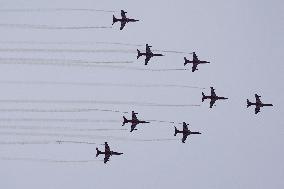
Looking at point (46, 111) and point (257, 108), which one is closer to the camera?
point (46, 111)

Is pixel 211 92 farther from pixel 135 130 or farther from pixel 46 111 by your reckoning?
pixel 46 111

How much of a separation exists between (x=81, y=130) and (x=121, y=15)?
1680 cm

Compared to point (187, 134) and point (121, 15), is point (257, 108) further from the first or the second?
point (121, 15)

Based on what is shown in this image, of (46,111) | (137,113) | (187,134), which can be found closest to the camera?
(46,111)

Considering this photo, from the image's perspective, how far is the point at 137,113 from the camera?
204 ft

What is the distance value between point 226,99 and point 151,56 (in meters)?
11.8

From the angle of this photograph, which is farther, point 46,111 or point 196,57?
point 196,57

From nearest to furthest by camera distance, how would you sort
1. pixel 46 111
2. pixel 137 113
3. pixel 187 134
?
pixel 46 111 < pixel 137 113 < pixel 187 134

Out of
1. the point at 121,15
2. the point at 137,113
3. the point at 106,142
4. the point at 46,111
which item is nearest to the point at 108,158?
the point at 106,142

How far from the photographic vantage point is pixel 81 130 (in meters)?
54.3

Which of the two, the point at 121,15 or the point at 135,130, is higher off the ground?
the point at 121,15

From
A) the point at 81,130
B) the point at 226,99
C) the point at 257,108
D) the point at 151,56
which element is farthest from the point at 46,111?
the point at 257,108

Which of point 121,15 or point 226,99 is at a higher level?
point 121,15

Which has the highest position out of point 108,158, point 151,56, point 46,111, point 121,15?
point 121,15
